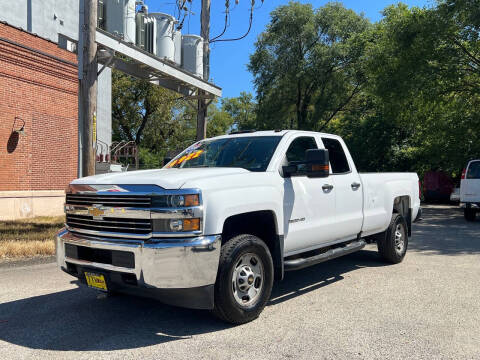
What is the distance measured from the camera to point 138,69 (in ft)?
44.4

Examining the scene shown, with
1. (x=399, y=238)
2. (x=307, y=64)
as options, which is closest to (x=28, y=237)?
(x=399, y=238)

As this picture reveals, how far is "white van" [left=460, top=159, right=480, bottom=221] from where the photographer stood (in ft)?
44.2

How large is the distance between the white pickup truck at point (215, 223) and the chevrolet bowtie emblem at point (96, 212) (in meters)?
0.01

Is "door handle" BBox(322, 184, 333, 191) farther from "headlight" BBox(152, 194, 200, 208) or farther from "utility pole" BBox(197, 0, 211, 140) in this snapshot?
"utility pole" BBox(197, 0, 211, 140)

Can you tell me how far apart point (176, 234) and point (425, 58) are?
1681cm

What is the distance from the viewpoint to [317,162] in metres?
4.95

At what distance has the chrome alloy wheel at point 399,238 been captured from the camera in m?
7.45

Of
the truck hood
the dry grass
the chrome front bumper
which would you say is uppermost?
the truck hood

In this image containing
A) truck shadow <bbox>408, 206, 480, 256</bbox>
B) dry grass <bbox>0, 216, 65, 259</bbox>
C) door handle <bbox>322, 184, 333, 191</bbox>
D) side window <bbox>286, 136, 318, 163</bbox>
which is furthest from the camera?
truck shadow <bbox>408, 206, 480, 256</bbox>

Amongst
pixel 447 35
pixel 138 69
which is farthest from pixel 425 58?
pixel 138 69

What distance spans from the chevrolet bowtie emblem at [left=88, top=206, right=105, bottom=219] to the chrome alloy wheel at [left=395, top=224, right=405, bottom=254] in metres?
5.01

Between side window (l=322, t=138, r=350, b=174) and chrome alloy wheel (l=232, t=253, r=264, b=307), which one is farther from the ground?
side window (l=322, t=138, r=350, b=174)

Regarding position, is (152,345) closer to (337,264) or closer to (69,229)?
(69,229)

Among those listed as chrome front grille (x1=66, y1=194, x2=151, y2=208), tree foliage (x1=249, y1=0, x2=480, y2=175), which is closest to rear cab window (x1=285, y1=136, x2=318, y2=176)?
chrome front grille (x1=66, y1=194, x2=151, y2=208)
